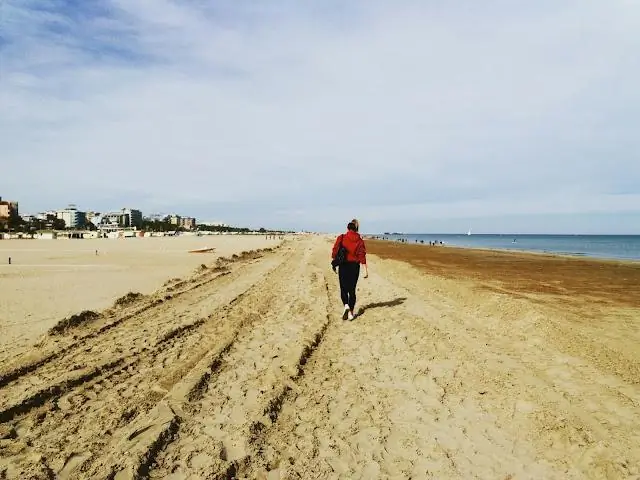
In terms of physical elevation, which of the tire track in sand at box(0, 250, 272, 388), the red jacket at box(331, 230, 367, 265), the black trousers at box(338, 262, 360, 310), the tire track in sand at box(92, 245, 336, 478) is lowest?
the tire track in sand at box(0, 250, 272, 388)

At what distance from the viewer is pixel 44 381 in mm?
5488

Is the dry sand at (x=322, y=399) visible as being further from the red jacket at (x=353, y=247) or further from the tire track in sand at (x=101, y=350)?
the red jacket at (x=353, y=247)

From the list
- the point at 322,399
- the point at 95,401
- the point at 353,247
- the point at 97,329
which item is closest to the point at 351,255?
the point at 353,247

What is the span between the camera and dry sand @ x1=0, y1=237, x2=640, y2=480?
3.76 meters

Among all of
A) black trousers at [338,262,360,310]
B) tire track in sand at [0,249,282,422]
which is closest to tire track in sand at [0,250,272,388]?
tire track in sand at [0,249,282,422]

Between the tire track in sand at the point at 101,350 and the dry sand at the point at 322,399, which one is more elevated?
the dry sand at the point at 322,399

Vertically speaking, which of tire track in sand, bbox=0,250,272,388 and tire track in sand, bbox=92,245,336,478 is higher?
tire track in sand, bbox=92,245,336,478

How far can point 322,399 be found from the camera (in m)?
5.18

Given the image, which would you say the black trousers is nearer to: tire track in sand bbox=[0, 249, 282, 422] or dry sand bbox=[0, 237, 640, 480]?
dry sand bbox=[0, 237, 640, 480]

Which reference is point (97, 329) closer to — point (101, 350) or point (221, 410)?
point (101, 350)

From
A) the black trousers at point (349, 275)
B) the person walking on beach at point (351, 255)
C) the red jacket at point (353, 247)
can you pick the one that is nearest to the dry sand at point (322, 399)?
the black trousers at point (349, 275)

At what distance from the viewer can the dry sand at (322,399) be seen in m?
3.76

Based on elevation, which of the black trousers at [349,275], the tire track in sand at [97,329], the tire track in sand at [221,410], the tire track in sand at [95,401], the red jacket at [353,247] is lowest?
the tire track in sand at [97,329]

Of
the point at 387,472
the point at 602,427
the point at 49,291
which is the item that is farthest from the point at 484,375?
the point at 49,291
